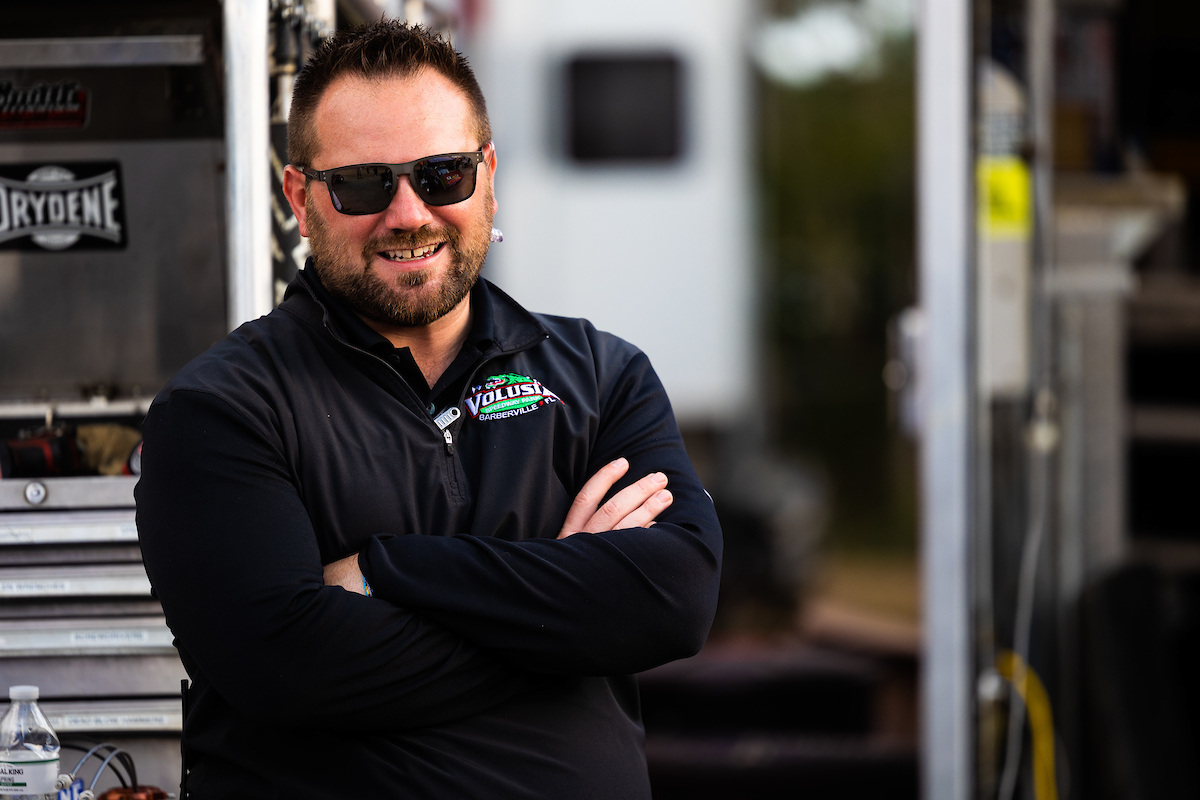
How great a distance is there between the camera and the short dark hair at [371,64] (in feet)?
6.02

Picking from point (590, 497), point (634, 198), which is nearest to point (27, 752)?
point (590, 497)

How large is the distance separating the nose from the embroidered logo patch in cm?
24

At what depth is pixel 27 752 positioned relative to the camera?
2.00m

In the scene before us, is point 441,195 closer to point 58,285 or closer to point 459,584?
point 459,584

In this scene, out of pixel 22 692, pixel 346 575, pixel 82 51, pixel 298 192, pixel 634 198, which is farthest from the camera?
pixel 634 198

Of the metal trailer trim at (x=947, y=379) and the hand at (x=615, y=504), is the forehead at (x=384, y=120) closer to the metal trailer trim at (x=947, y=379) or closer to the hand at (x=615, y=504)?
the hand at (x=615, y=504)

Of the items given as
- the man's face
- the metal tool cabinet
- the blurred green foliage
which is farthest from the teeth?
the blurred green foliage

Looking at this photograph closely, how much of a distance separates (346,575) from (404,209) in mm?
485

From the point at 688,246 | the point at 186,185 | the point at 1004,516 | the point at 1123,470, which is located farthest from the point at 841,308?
the point at 186,185

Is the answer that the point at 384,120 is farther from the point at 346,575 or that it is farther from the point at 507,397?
the point at 346,575

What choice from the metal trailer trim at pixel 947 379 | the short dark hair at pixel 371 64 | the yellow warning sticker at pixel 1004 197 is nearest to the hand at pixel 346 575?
the short dark hair at pixel 371 64

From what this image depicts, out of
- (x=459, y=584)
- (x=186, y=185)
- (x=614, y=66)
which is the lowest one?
(x=459, y=584)

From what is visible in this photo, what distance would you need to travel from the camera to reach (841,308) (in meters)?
12.0

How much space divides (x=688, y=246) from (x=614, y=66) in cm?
96
